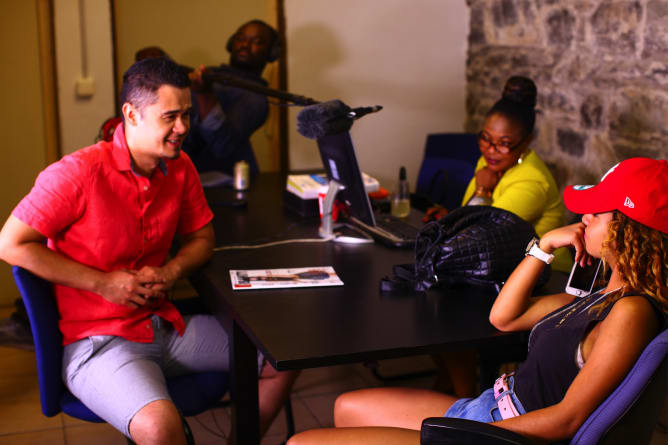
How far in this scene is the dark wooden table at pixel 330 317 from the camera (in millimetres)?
1705

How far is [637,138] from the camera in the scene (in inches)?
134

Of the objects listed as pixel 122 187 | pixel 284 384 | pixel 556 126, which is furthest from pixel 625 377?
pixel 556 126

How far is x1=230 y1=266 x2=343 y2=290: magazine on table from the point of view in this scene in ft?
6.99

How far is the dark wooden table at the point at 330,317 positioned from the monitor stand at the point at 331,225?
0.26 ft

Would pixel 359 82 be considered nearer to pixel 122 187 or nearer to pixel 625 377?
pixel 122 187

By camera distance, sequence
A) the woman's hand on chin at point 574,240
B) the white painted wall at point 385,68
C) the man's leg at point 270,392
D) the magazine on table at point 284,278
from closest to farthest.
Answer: the woman's hand on chin at point 574,240 < the magazine on table at point 284,278 < the man's leg at point 270,392 < the white painted wall at point 385,68

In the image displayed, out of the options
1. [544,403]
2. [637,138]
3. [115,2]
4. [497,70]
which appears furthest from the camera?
[497,70]

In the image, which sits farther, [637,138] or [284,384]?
[637,138]

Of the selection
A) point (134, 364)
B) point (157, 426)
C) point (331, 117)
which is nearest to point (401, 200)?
point (331, 117)

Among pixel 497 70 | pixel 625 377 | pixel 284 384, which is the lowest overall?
pixel 284 384

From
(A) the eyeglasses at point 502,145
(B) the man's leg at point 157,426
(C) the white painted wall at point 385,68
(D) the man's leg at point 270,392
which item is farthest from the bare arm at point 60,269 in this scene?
(C) the white painted wall at point 385,68

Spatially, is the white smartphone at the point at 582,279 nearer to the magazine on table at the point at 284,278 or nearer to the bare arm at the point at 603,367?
the bare arm at the point at 603,367

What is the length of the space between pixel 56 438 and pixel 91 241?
113 cm

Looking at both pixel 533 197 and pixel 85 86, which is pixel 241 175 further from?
pixel 533 197
